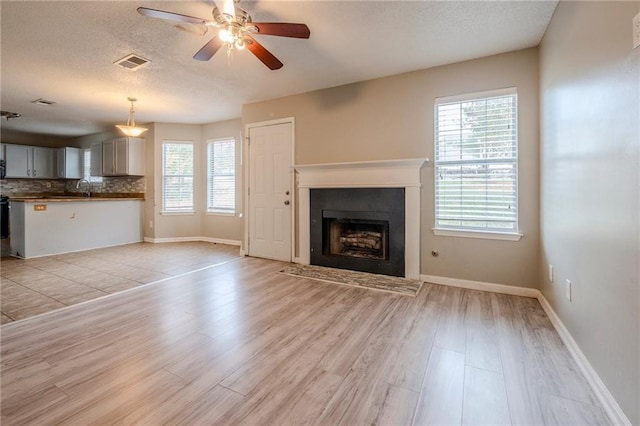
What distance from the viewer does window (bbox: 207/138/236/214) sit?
5971 millimetres

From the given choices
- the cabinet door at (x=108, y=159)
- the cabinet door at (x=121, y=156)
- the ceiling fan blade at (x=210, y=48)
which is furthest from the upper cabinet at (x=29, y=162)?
the ceiling fan blade at (x=210, y=48)

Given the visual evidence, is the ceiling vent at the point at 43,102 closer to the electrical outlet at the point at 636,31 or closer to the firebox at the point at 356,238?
the firebox at the point at 356,238

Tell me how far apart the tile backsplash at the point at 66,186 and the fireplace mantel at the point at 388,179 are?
15.0 ft

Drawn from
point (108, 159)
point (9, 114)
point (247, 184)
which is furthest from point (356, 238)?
point (9, 114)

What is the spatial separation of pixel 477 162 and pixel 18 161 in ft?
32.5

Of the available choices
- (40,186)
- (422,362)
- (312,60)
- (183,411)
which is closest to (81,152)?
(40,186)

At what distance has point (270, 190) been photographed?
466cm

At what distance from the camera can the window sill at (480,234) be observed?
9.96 feet

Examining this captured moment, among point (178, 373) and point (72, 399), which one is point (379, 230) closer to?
point (178, 373)

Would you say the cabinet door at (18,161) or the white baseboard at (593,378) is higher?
the cabinet door at (18,161)

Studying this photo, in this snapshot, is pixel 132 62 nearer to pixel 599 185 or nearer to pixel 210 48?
pixel 210 48

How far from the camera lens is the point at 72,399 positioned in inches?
58.6

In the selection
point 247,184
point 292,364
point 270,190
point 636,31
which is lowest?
point 292,364

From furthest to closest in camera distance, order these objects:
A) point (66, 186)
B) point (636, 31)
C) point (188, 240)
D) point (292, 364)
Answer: point (66, 186)
point (188, 240)
point (292, 364)
point (636, 31)
